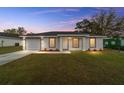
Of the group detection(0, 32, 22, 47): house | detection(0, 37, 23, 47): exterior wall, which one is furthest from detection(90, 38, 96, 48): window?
detection(0, 37, 23, 47): exterior wall

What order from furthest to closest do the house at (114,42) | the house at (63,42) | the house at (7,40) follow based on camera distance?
1. the house at (7,40)
2. the house at (114,42)
3. the house at (63,42)

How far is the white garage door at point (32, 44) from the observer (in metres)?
29.6

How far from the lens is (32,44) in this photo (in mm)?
29719

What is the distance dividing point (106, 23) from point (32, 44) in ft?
93.1

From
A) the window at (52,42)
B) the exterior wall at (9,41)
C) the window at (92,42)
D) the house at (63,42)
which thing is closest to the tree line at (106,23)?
the exterior wall at (9,41)

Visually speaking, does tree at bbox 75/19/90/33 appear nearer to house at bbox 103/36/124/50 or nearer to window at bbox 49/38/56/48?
house at bbox 103/36/124/50

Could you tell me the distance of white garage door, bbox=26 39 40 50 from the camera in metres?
29.6

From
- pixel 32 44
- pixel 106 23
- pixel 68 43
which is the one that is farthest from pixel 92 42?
pixel 106 23

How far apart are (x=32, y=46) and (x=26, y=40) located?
132cm

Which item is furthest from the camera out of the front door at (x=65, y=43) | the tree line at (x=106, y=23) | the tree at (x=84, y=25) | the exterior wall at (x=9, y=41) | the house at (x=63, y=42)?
the tree at (x=84, y=25)

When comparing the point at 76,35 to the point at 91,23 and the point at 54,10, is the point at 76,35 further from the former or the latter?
the point at 91,23

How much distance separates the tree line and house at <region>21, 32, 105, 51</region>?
2236cm

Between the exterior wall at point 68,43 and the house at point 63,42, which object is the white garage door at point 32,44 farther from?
the exterior wall at point 68,43
